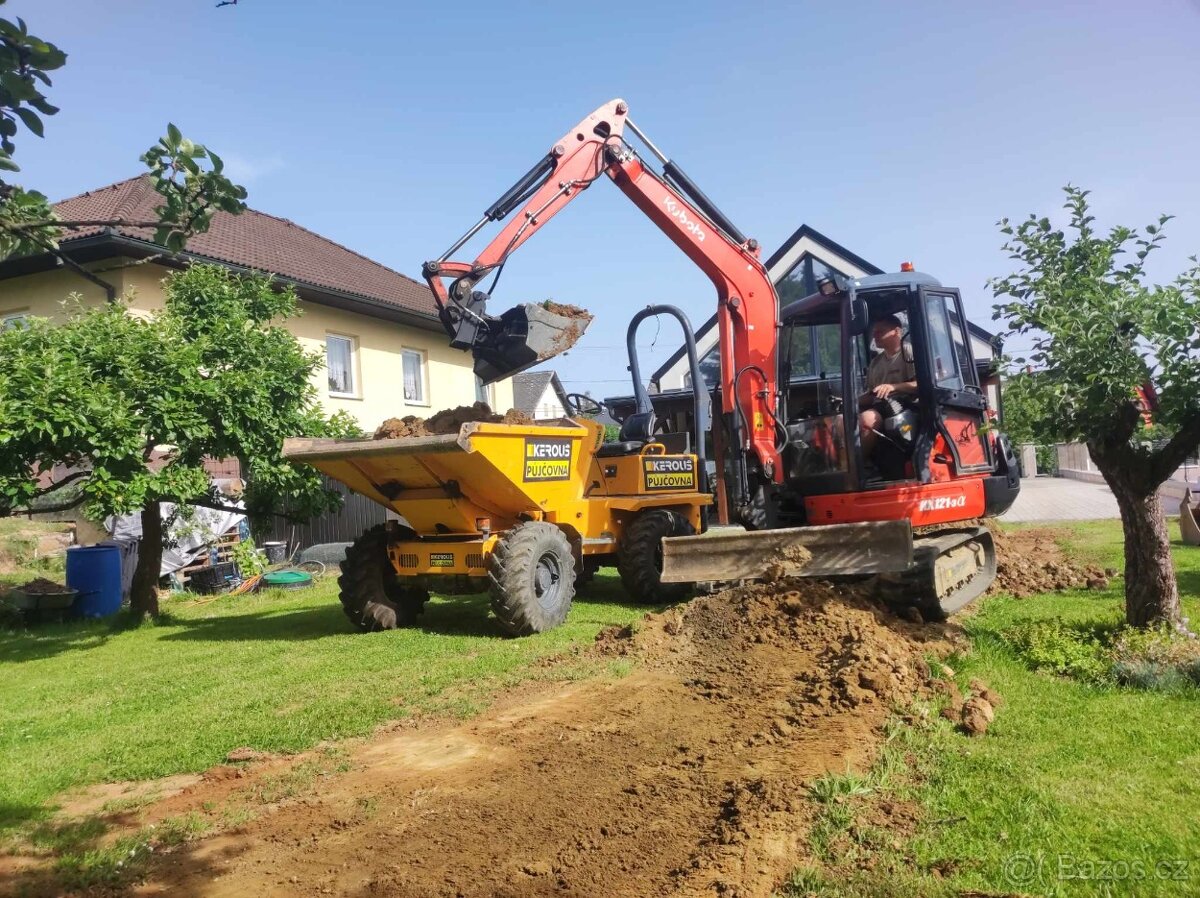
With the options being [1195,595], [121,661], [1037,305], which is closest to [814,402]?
[1037,305]

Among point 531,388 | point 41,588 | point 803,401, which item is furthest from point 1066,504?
point 531,388

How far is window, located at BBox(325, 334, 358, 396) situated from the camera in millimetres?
17359

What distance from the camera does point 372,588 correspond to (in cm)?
868

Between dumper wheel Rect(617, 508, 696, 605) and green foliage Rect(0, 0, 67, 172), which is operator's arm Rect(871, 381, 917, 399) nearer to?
dumper wheel Rect(617, 508, 696, 605)

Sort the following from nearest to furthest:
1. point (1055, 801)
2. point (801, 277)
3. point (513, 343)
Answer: point (1055, 801), point (513, 343), point (801, 277)

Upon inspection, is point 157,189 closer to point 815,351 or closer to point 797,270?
point 815,351

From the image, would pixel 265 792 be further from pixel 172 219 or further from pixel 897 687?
pixel 897 687

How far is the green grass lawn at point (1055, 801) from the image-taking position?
2.96 m

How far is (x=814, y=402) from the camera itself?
8359 millimetres

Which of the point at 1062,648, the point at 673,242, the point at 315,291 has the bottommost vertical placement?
the point at 1062,648

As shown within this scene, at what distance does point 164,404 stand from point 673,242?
210 inches

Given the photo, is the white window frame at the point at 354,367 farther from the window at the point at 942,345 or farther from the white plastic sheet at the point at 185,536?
the window at the point at 942,345

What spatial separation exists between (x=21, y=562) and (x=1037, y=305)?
50.8 feet

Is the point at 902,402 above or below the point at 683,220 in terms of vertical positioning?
below
